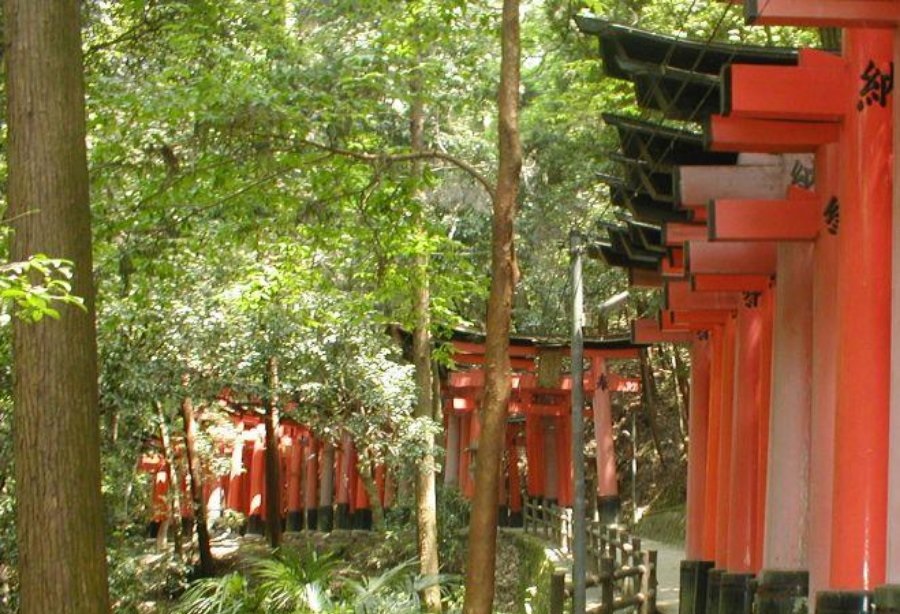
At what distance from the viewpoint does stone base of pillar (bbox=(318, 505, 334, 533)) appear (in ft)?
127

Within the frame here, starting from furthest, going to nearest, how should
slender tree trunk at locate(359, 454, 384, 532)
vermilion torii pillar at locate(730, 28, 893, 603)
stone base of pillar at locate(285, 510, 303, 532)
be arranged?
stone base of pillar at locate(285, 510, 303, 532) → slender tree trunk at locate(359, 454, 384, 532) → vermilion torii pillar at locate(730, 28, 893, 603)

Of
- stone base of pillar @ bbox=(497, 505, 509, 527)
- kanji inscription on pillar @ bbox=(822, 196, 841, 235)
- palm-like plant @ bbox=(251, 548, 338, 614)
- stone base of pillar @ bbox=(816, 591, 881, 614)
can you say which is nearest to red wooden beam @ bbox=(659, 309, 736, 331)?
palm-like plant @ bbox=(251, 548, 338, 614)

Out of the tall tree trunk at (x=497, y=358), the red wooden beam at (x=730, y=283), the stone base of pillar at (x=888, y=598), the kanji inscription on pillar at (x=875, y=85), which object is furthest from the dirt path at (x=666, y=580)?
the kanji inscription on pillar at (x=875, y=85)

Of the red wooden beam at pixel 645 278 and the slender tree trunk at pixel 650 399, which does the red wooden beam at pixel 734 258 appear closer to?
the red wooden beam at pixel 645 278

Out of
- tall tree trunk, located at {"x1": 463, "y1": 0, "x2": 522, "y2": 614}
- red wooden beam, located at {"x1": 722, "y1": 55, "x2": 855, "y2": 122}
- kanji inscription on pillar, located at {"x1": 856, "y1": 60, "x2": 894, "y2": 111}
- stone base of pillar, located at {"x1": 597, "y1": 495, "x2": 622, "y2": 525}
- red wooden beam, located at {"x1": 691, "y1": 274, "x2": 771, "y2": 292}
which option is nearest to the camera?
kanji inscription on pillar, located at {"x1": 856, "y1": 60, "x2": 894, "y2": 111}

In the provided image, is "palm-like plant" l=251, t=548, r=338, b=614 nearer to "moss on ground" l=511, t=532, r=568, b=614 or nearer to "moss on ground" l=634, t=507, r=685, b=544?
"moss on ground" l=511, t=532, r=568, b=614

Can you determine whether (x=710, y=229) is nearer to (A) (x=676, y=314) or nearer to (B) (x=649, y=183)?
(B) (x=649, y=183)

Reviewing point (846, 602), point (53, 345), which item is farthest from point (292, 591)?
point (846, 602)

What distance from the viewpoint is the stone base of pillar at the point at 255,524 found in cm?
4075

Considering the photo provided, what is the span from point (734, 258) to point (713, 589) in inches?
166

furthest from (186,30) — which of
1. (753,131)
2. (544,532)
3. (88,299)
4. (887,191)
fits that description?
(544,532)

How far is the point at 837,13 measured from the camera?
7.91 metres

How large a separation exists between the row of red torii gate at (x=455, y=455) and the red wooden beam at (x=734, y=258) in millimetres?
9955

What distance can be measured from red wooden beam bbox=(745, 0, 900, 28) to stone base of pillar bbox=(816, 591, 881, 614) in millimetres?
3159
